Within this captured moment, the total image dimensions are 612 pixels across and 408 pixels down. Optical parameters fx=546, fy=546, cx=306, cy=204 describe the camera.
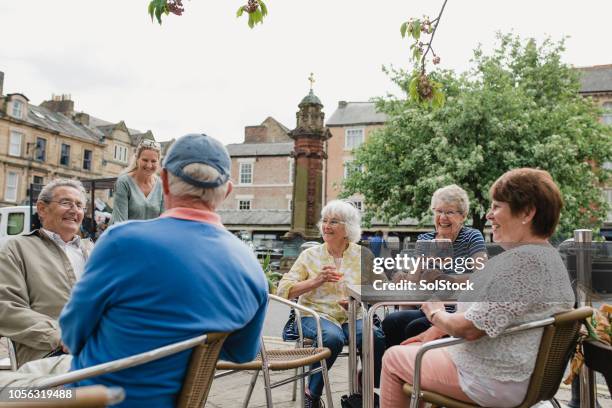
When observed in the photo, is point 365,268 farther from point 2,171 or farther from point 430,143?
point 2,171

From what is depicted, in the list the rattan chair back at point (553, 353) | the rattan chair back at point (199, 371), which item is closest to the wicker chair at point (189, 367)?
the rattan chair back at point (199, 371)

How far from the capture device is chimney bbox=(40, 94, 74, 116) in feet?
161

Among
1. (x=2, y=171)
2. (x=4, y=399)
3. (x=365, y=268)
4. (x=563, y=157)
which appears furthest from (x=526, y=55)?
(x=2, y=171)

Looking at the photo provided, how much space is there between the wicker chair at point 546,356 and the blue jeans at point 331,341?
1298 mm

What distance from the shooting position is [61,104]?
49.4 m

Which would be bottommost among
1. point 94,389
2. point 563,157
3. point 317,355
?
point 317,355

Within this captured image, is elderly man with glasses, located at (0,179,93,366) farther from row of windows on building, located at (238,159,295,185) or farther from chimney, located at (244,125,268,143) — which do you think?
chimney, located at (244,125,268,143)

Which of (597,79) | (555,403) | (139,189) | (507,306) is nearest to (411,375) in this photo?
(507,306)

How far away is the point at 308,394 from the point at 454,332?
64.4 inches

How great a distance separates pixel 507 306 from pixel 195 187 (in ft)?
4.25

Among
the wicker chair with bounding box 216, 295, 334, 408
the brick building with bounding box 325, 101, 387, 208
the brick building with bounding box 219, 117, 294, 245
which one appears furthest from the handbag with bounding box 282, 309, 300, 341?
the brick building with bounding box 219, 117, 294, 245

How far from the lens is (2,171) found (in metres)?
39.2

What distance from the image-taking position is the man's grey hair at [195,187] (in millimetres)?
1793

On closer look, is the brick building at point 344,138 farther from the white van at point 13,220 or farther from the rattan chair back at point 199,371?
the rattan chair back at point 199,371
